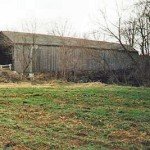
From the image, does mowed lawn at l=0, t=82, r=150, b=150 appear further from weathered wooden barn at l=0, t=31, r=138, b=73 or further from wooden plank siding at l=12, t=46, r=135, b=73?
wooden plank siding at l=12, t=46, r=135, b=73

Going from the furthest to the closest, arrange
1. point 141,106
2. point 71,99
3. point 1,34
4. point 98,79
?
point 98,79, point 1,34, point 71,99, point 141,106

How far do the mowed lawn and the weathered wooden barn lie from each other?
62.3ft

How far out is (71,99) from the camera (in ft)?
57.6

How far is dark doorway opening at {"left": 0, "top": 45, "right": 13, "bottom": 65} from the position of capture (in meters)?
38.1

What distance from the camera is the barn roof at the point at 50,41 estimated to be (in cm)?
3853

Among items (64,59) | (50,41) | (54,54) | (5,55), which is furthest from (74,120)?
(50,41)

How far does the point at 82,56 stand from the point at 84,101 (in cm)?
2665

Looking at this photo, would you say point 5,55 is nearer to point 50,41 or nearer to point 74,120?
point 50,41

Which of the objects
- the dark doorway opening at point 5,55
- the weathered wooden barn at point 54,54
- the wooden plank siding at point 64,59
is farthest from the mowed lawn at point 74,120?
the wooden plank siding at point 64,59

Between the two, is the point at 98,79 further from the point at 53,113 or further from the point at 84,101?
the point at 53,113

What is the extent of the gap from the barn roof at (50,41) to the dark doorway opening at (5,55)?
4.09 feet

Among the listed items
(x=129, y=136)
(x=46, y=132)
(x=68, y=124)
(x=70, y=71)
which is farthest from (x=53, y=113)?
(x=70, y=71)

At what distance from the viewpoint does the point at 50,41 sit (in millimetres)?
41688

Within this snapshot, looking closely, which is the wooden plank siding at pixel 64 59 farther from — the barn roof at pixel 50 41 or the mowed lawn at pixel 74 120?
the mowed lawn at pixel 74 120
